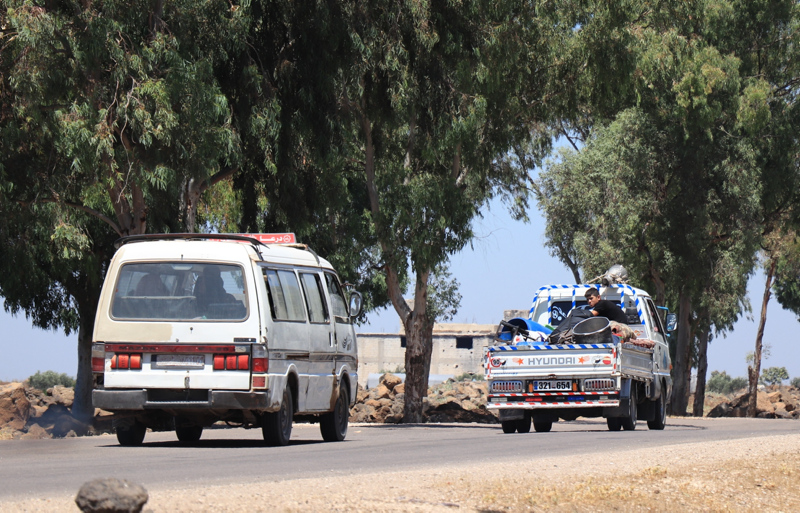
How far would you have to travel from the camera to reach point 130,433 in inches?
596

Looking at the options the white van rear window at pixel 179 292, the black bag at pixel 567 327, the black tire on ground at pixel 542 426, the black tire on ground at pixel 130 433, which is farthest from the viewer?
the black tire on ground at pixel 542 426

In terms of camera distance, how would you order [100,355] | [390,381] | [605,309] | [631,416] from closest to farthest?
[100,355]
[605,309]
[631,416]
[390,381]

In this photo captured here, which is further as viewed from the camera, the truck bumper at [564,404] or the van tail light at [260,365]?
the truck bumper at [564,404]

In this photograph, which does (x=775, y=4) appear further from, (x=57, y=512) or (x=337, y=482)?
(x=57, y=512)

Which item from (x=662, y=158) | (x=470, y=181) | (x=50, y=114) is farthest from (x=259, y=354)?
(x=662, y=158)

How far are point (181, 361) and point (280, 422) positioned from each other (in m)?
1.60

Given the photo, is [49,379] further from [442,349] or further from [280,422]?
[280,422]

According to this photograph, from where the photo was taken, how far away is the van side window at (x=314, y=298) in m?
15.5

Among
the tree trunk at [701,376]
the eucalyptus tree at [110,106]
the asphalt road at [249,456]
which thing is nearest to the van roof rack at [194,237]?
the asphalt road at [249,456]

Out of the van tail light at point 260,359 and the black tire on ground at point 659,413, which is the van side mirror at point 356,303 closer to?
the van tail light at point 260,359

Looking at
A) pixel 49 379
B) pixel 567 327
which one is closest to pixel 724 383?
pixel 49 379

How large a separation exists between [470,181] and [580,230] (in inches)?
514

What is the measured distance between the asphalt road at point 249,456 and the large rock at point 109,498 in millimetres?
2543

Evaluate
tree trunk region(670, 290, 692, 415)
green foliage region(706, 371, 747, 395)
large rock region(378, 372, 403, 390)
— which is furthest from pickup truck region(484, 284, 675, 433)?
green foliage region(706, 371, 747, 395)
